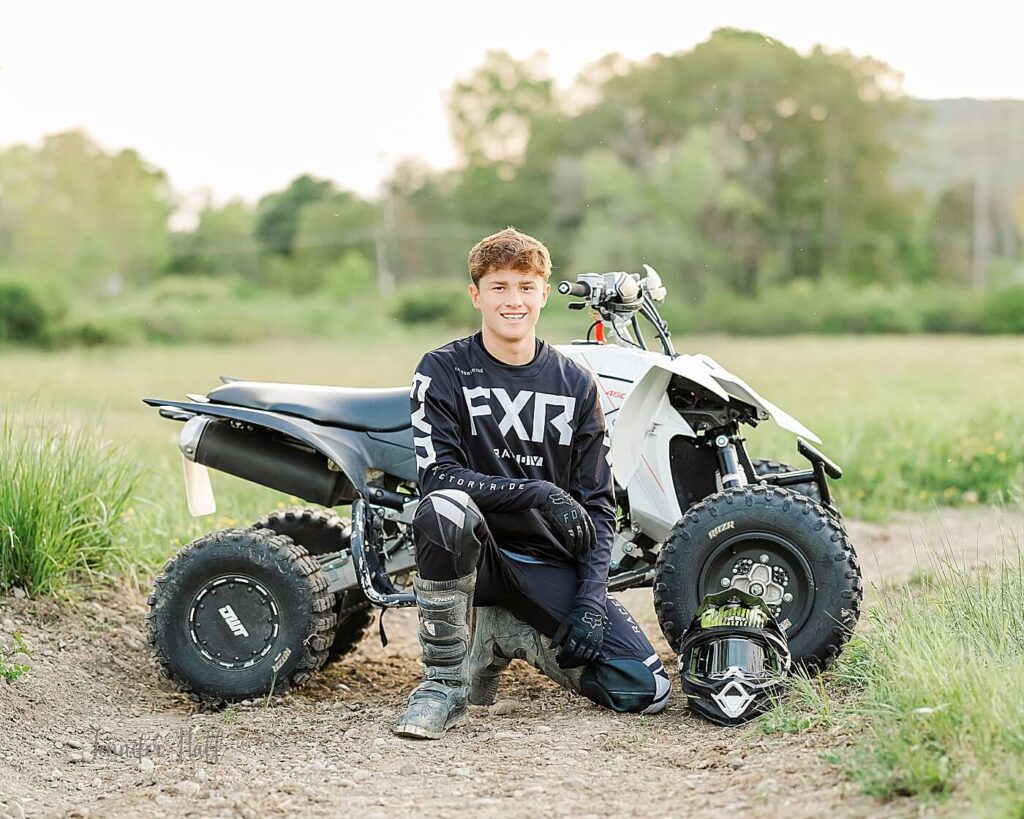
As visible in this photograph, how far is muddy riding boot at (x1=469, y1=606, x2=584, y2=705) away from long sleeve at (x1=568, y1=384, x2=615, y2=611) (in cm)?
30

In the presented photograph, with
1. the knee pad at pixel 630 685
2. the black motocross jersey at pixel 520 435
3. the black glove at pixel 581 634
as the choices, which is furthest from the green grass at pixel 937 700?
the black motocross jersey at pixel 520 435

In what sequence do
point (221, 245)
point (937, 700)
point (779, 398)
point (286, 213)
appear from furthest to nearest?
point (286, 213), point (221, 245), point (779, 398), point (937, 700)

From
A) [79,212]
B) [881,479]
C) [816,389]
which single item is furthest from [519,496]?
[79,212]

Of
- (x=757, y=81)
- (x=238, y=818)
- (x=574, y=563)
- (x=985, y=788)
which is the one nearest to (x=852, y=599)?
(x=574, y=563)

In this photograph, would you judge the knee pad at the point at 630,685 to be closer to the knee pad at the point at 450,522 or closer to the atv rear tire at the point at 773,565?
the atv rear tire at the point at 773,565

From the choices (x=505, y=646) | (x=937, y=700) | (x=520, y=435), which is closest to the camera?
(x=937, y=700)

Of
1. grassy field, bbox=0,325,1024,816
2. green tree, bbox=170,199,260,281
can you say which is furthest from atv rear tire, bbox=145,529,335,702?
green tree, bbox=170,199,260,281

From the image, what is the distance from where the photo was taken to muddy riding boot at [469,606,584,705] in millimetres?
4625

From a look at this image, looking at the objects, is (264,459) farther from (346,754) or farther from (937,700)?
(937,700)

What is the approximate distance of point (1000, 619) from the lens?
13.9 feet

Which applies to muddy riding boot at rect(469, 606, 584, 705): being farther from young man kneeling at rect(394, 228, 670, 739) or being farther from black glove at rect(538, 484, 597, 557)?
black glove at rect(538, 484, 597, 557)

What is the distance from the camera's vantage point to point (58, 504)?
5.70 m

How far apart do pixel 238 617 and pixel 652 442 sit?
5.30ft

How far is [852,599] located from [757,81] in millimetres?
31312
